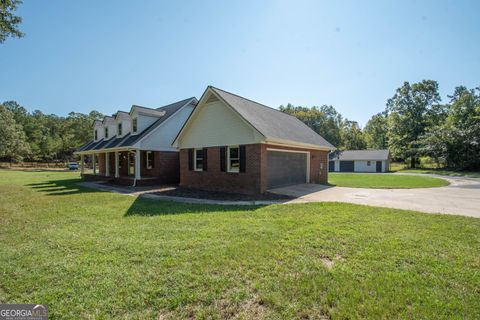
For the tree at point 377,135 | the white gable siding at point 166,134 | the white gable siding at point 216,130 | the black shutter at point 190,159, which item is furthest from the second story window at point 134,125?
the tree at point 377,135

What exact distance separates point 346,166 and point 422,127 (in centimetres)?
1728

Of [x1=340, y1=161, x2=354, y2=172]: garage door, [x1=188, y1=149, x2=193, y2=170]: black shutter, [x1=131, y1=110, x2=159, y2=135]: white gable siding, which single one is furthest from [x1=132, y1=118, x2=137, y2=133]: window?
[x1=340, y1=161, x2=354, y2=172]: garage door

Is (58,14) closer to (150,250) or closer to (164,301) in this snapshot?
(150,250)

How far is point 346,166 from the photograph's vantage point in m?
42.4

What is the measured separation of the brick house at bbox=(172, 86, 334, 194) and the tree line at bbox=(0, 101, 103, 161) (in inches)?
1947

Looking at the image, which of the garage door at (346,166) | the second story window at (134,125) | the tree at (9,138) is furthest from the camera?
the tree at (9,138)

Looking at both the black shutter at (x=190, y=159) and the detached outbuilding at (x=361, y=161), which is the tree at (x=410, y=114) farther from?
the black shutter at (x=190, y=159)

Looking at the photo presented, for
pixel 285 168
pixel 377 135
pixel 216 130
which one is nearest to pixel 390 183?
pixel 285 168

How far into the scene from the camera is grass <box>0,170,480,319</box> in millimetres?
2701

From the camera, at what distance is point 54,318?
2547mm

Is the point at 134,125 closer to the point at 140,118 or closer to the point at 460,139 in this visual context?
the point at 140,118

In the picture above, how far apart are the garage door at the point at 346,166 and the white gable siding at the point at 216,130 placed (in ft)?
119

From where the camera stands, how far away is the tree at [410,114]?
4425 centimetres

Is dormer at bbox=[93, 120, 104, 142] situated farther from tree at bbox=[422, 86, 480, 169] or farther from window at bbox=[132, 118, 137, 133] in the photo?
tree at bbox=[422, 86, 480, 169]
